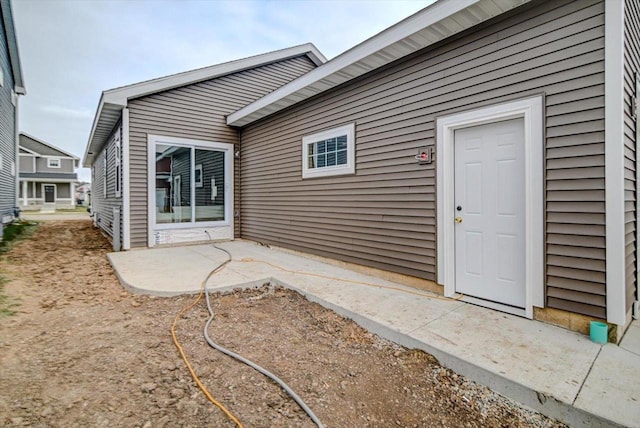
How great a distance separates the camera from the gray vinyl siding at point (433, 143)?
2533 mm

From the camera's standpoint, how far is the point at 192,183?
7125 millimetres

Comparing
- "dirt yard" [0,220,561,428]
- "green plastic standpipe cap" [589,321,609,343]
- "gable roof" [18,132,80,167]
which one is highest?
"gable roof" [18,132,80,167]

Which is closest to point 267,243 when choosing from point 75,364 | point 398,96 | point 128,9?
point 398,96

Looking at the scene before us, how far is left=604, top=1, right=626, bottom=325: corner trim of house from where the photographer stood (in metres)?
2.35

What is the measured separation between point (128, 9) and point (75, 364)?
1026 cm

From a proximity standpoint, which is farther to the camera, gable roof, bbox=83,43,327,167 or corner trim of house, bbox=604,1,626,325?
gable roof, bbox=83,43,327,167

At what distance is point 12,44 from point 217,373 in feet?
45.0

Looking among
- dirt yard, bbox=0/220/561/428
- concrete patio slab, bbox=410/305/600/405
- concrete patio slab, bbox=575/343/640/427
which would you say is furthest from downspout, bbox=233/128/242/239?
concrete patio slab, bbox=575/343/640/427

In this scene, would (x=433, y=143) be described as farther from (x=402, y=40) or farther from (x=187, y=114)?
(x=187, y=114)

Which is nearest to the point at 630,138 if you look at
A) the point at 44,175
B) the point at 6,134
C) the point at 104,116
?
the point at 104,116

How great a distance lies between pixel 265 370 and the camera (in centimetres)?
218

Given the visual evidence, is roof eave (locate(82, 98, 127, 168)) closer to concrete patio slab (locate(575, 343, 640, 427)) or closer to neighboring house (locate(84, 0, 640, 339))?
neighboring house (locate(84, 0, 640, 339))

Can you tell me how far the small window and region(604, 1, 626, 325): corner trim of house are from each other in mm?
2875

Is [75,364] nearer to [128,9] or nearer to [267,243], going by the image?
[267,243]
